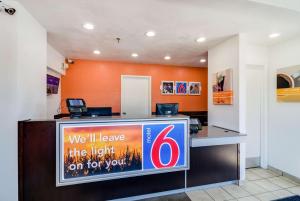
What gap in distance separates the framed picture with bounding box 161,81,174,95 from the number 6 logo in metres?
2.85

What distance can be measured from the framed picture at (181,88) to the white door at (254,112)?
6.53 feet

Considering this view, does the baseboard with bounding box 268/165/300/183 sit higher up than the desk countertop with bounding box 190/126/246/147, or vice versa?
the desk countertop with bounding box 190/126/246/147

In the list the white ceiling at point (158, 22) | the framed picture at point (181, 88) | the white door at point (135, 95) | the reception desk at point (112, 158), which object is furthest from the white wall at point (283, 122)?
the white door at point (135, 95)

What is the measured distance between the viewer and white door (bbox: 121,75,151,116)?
15.6 ft

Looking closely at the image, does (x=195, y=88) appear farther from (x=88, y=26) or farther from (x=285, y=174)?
(x=88, y=26)

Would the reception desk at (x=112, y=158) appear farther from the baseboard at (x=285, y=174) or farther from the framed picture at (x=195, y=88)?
the framed picture at (x=195, y=88)

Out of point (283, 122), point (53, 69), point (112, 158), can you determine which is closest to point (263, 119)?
point (283, 122)

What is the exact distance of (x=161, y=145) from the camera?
2.22 m

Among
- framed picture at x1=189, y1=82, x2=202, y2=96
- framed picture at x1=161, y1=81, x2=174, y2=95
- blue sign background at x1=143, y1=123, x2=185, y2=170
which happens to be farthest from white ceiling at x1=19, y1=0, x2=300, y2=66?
framed picture at x1=189, y1=82, x2=202, y2=96

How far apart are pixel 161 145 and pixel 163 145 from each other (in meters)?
0.03

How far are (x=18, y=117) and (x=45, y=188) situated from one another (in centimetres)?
92

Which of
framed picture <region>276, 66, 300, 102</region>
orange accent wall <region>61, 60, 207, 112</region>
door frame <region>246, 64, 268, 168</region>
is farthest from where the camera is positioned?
orange accent wall <region>61, 60, 207, 112</region>

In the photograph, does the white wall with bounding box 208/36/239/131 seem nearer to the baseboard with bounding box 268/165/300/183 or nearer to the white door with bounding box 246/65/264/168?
the white door with bounding box 246/65/264/168

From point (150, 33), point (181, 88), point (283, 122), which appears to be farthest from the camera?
point (181, 88)
